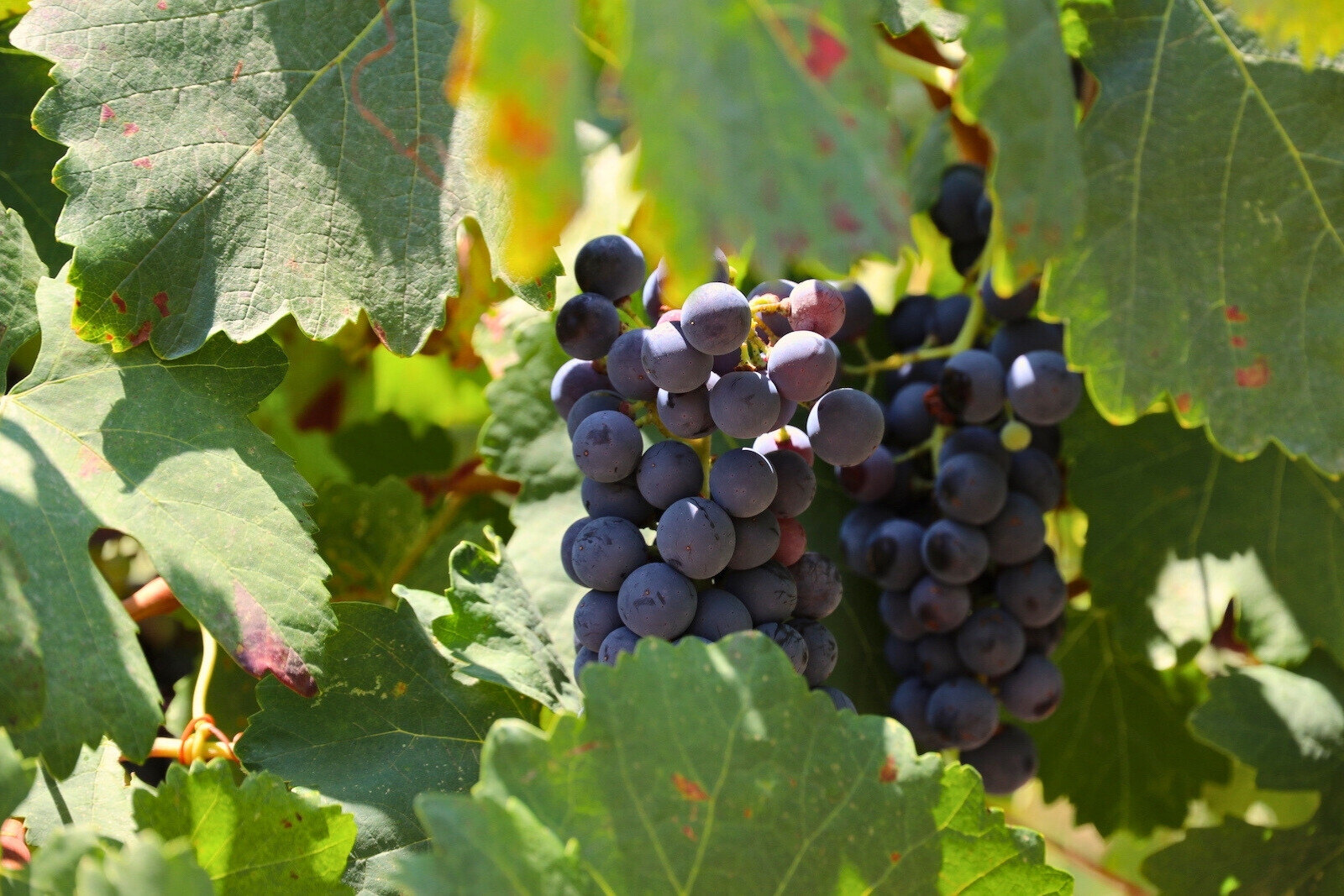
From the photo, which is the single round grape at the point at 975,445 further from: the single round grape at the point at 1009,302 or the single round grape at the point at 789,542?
the single round grape at the point at 789,542

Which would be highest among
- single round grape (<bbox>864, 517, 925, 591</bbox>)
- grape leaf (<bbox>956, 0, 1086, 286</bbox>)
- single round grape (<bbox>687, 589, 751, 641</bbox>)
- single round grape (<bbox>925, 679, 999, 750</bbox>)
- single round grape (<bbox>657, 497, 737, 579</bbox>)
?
grape leaf (<bbox>956, 0, 1086, 286</bbox>)

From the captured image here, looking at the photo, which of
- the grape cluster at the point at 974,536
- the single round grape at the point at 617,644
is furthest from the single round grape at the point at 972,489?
the single round grape at the point at 617,644

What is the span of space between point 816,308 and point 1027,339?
0.33 meters

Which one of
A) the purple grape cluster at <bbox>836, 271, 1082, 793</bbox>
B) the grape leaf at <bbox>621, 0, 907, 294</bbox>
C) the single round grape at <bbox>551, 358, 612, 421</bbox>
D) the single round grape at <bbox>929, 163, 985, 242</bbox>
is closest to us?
the grape leaf at <bbox>621, 0, 907, 294</bbox>

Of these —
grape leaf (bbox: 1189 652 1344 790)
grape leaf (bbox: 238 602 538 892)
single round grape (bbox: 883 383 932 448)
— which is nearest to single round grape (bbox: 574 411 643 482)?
grape leaf (bbox: 238 602 538 892)

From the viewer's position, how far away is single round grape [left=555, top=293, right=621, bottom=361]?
77 cm

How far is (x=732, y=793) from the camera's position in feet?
2.10

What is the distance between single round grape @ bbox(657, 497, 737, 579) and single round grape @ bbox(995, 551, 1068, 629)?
1.23 feet

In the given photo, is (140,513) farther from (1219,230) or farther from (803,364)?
(1219,230)

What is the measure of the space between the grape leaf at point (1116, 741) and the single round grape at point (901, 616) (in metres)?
0.33

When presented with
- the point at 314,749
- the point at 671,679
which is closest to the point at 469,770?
the point at 314,749

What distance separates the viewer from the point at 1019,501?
3.17 ft

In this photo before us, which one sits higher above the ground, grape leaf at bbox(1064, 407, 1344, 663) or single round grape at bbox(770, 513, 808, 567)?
single round grape at bbox(770, 513, 808, 567)

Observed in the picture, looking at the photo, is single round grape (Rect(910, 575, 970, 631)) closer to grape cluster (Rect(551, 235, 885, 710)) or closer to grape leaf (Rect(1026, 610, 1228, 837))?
grape cluster (Rect(551, 235, 885, 710))
